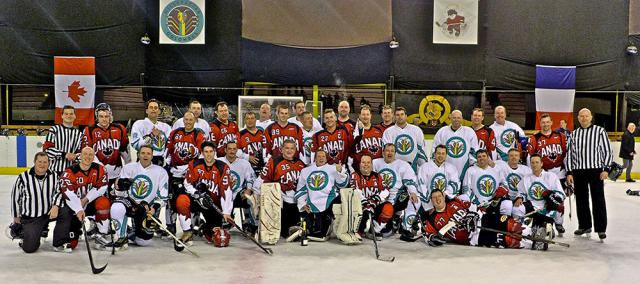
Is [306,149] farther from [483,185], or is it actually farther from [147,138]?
[483,185]

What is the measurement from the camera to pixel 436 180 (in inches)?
216

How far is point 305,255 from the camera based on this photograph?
4770mm

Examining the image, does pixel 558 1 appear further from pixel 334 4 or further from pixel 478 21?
pixel 334 4

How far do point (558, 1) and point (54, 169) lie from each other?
368 inches

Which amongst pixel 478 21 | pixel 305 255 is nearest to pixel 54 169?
pixel 305 255

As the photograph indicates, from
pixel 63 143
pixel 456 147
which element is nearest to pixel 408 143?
pixel 456 147

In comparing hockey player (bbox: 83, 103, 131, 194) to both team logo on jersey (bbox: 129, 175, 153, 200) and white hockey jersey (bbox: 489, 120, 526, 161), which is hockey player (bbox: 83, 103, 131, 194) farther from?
white hockey jersey (bbox: 489, 120, 526, 161)


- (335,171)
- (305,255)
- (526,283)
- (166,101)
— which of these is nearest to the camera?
(526,283)

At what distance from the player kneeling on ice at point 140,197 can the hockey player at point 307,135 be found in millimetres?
1388

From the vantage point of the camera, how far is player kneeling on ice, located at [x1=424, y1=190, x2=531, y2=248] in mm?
5094

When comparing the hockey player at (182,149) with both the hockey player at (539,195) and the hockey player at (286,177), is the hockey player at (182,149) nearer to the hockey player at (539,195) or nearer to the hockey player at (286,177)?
the hockey player at (286,177)

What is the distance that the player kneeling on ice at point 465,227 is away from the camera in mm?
5094

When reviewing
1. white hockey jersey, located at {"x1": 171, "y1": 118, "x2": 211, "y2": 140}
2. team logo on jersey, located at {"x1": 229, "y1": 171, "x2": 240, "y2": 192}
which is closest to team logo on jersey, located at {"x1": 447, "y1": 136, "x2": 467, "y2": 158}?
team logo on jersey, located at {"x1": 229, "y1": 171, "x2": 240, "y2": 192}

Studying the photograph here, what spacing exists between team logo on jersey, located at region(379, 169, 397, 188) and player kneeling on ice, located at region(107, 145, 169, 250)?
1878 mm
